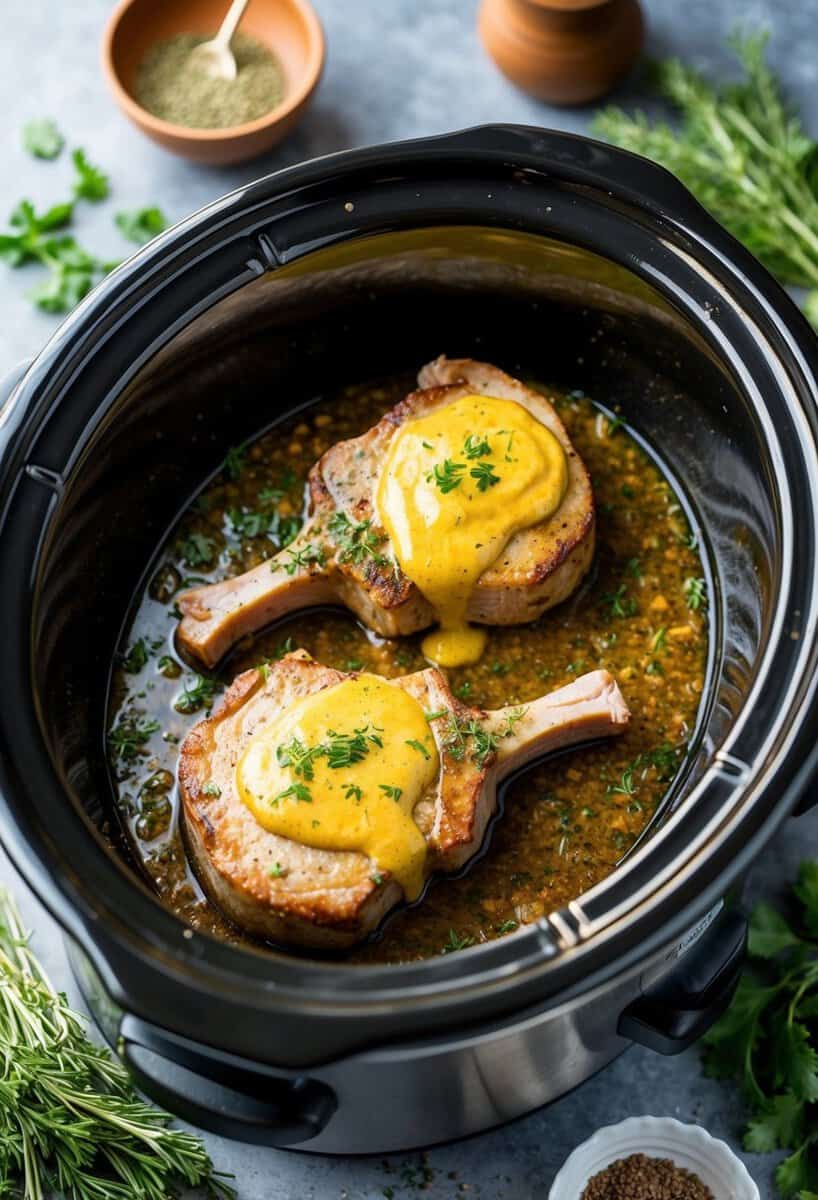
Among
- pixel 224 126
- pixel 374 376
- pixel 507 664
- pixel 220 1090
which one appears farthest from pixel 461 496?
pixel 224 126

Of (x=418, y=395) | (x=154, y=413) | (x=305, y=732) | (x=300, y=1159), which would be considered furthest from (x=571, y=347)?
(x=300, y=1159)

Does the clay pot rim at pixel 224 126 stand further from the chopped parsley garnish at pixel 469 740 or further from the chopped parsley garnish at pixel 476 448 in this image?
the chopped parsley garnish at pixel 469 740

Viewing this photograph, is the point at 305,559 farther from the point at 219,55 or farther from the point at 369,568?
the point at 219,55

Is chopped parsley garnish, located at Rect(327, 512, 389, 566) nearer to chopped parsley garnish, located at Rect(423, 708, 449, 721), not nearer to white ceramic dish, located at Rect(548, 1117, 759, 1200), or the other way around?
chopped parsley garnish, located at Rect(423, 708, 449, 721)

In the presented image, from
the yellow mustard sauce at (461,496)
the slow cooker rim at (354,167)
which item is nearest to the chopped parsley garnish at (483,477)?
the yellow mustard sauce at (461,496)

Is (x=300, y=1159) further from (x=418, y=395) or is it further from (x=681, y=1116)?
(x=418, y=395)

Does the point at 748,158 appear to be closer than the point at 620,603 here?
No
